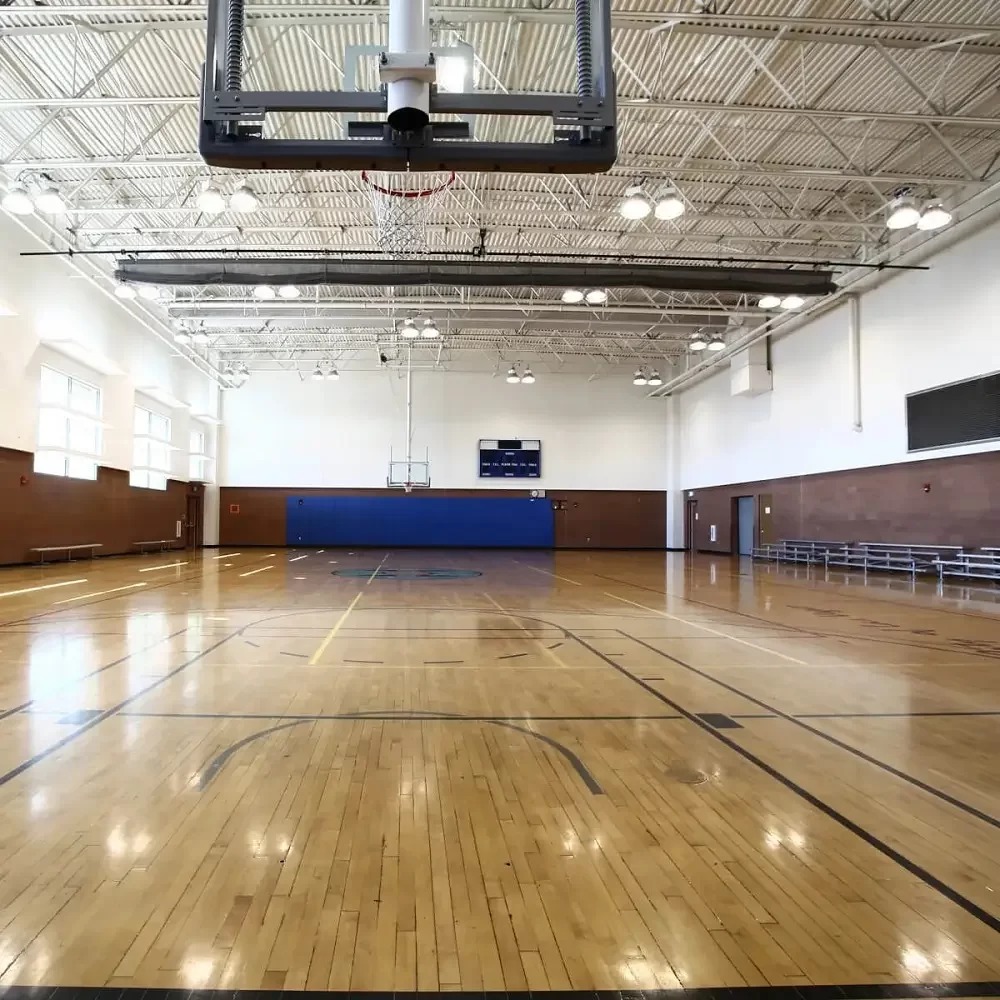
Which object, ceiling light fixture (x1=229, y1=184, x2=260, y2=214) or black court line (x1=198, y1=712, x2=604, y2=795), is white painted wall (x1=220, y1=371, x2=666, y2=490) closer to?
ceiling light fixture (x1=229, y1=184, x2=260, y2=214)

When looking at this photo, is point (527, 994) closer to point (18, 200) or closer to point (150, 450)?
point (18, 200)

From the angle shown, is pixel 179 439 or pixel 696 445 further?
pixel 696 445

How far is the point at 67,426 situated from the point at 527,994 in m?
19.4

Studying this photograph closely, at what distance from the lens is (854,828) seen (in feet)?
9.07

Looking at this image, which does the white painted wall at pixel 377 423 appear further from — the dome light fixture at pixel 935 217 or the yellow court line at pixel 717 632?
the dome light fixture at pixel 935 217

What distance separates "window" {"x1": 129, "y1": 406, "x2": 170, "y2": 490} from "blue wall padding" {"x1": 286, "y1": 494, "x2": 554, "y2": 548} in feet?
17.0

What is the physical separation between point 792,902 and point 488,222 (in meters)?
14.2

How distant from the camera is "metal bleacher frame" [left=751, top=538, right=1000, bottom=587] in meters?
13.0

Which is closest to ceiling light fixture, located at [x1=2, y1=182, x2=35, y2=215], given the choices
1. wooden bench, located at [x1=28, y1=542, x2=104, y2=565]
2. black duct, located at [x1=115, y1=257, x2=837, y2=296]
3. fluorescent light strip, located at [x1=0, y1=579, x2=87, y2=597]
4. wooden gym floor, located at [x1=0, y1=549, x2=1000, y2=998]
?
black duct, located at [x1=115, y1=257, x2=837, y2=296]

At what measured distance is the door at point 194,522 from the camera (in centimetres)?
2581

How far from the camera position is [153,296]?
15.0 m

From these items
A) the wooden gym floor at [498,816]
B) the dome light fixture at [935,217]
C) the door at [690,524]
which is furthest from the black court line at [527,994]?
the door at [690,524]

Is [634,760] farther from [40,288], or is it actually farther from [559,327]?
[559,327]

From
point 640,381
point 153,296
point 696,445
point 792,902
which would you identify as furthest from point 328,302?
point 792,902
